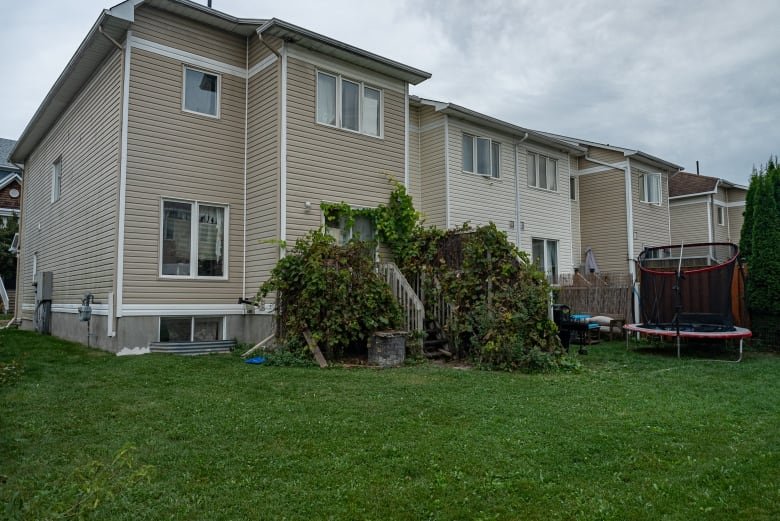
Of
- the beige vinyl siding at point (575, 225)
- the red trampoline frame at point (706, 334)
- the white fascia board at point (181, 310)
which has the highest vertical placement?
the beige vinyl siding at point (575, 225)

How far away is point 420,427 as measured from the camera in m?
4.98

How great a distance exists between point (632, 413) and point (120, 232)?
8638 mm

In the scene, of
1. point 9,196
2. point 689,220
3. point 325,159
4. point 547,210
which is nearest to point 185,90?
point 325,159

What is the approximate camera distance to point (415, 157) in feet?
51.5

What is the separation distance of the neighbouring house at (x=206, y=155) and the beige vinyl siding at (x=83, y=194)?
0.24ft

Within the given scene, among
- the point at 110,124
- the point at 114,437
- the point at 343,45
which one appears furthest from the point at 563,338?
the point at 110,124

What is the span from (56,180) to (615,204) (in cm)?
1729

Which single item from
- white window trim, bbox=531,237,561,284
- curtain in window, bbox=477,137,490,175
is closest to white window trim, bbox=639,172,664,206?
white window trim, bbox=531,237,561,284

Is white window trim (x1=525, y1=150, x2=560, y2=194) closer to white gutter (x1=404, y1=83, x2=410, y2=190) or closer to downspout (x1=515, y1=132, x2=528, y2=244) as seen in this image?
downspout (x1=515, y1=132, x2=528, y2=244)

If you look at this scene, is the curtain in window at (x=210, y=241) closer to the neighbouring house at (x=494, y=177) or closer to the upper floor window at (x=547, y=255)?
the neighbouring house at (x=494, y=177)

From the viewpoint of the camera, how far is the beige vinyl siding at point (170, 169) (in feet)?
33.6

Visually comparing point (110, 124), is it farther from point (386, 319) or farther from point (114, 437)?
point (114, 437)

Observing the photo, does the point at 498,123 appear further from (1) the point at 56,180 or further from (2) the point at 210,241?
(1) the point at 56,180

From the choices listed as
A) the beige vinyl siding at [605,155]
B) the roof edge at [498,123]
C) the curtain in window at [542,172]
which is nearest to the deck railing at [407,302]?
the roof edge at [498,123]
